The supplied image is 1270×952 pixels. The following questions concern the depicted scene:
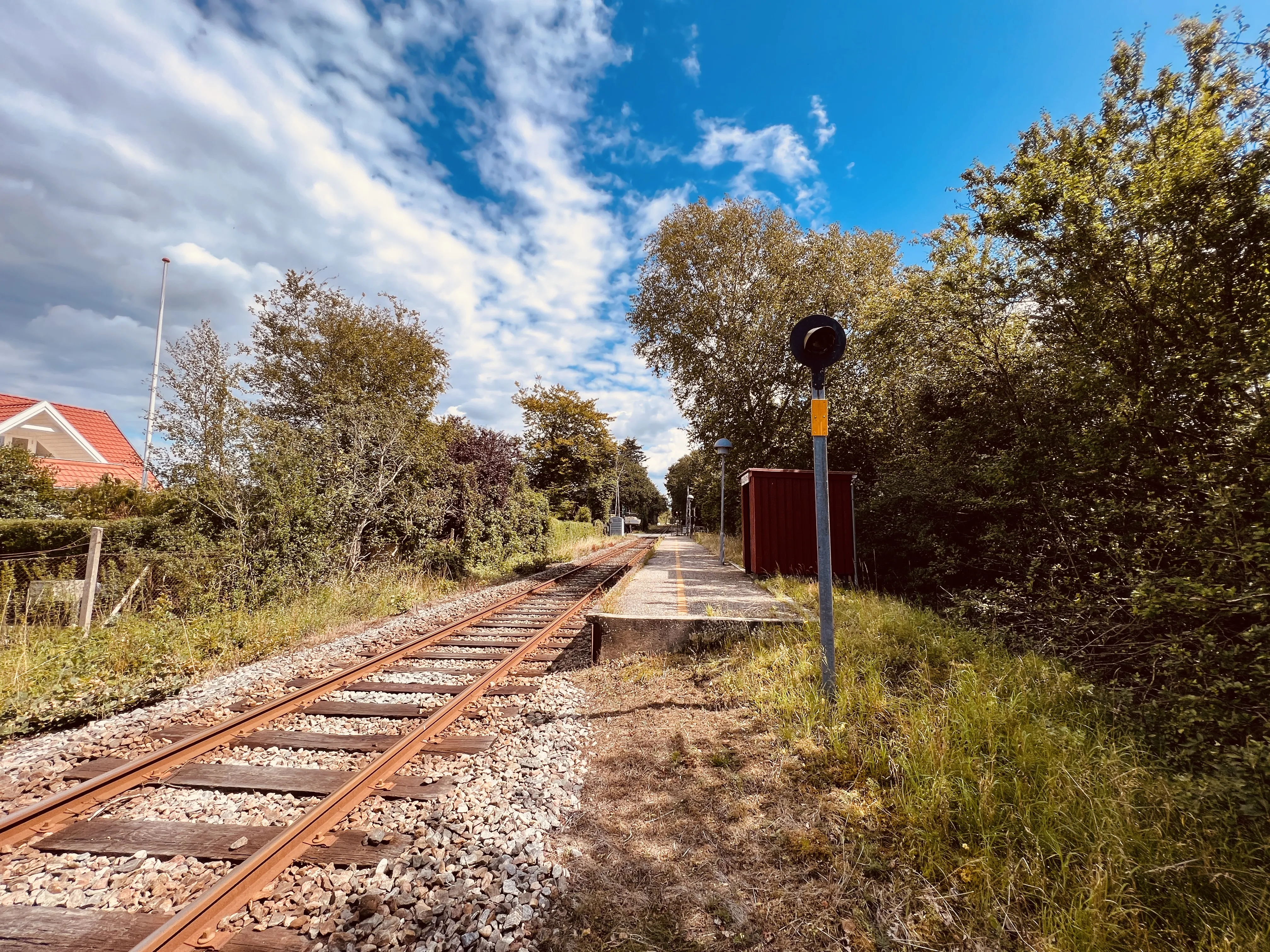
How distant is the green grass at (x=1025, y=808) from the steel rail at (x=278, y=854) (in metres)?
2.73

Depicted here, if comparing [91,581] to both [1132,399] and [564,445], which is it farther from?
[564,445]

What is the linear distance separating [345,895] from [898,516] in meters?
10.6

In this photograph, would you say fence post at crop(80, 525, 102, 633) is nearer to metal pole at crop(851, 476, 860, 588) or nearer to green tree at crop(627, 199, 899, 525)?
metal pole at crop(851, 476, 860, 588)

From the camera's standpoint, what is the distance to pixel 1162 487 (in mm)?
4969

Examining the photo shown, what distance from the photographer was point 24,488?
10.0m

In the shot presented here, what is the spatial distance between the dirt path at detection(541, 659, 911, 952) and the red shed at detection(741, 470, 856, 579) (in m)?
6.88

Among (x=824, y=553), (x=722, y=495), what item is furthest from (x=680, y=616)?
(x=722, y=495)

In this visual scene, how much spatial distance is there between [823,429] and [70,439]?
27.2 meters

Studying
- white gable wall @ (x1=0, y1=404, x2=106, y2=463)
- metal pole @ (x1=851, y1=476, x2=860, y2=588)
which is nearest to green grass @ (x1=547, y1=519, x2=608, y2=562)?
metal pole @ (x1=851, y1=476, x2=860, y2=588)

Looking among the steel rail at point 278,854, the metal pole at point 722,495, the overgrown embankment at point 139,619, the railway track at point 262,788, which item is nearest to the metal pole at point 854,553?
the metal pole at point 722,495

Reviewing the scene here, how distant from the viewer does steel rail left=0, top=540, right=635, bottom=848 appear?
8.69 ft

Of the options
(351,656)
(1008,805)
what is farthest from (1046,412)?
(351,656)

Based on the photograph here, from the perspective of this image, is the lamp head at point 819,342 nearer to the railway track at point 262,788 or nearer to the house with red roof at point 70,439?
the railway track at point 262,788

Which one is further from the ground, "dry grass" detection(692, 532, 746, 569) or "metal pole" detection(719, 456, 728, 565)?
"metal pole" detection(719, 456, 728, 565)
